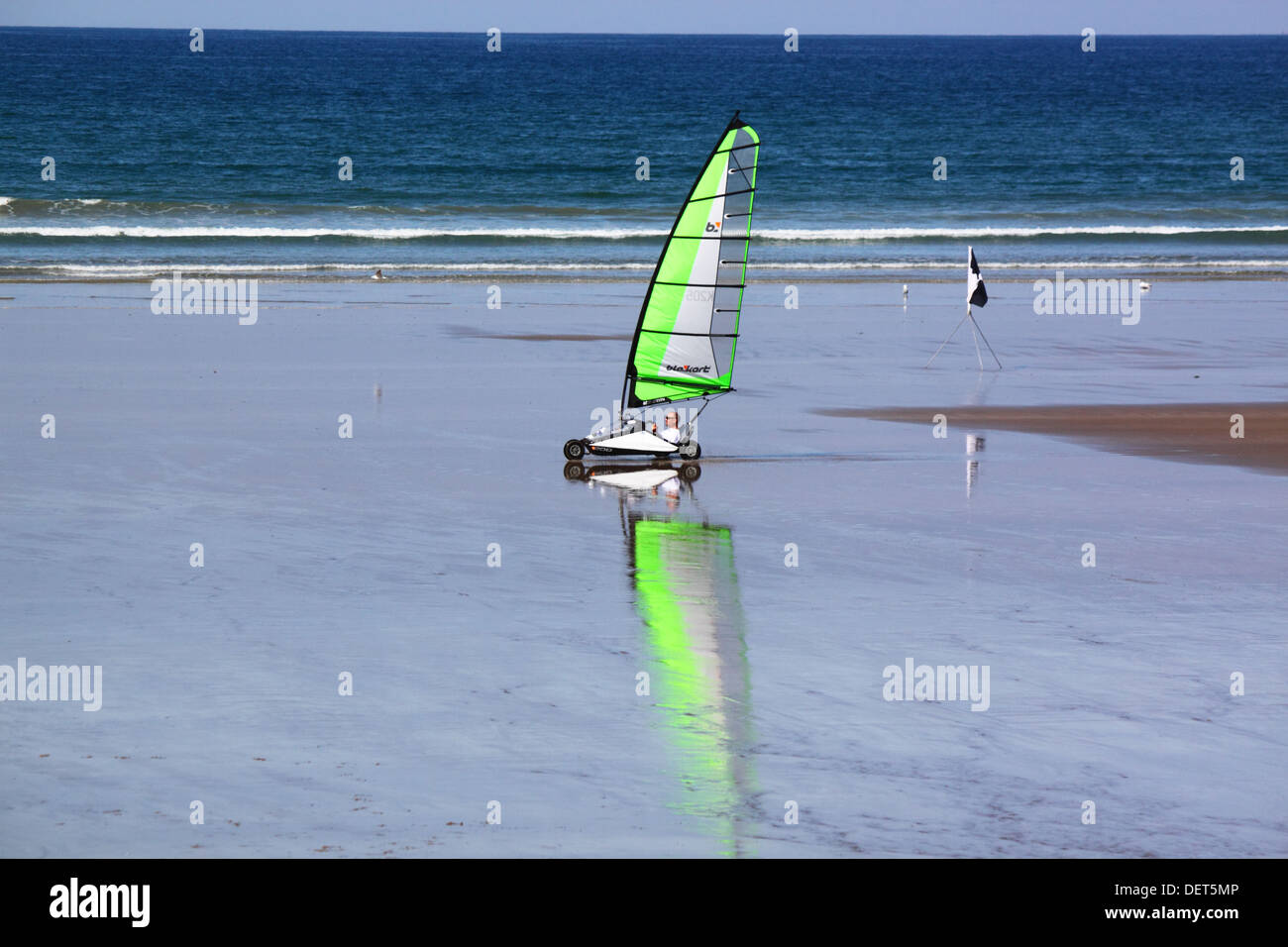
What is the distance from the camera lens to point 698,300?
20609 millimetres

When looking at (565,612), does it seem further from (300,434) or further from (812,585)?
(300,434)

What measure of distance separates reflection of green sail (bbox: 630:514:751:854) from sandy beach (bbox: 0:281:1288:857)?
1.7 inches

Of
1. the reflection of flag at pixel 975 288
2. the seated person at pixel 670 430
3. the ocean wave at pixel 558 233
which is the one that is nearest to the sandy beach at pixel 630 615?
the seated person at pixel 670 430

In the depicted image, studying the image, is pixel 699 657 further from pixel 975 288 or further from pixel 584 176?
pixel 584 176

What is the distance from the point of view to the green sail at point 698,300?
20.5 meters

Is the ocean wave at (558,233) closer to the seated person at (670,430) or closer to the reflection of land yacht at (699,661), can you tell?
the seated person at (670,430)

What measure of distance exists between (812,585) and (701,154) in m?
79.8

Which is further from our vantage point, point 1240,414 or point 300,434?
point 1240,414

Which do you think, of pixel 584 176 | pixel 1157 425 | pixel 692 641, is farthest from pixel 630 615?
pixel 584 176

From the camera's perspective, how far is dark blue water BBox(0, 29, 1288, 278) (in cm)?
5325

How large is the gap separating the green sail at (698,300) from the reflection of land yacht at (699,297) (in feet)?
0.04

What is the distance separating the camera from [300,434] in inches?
859
